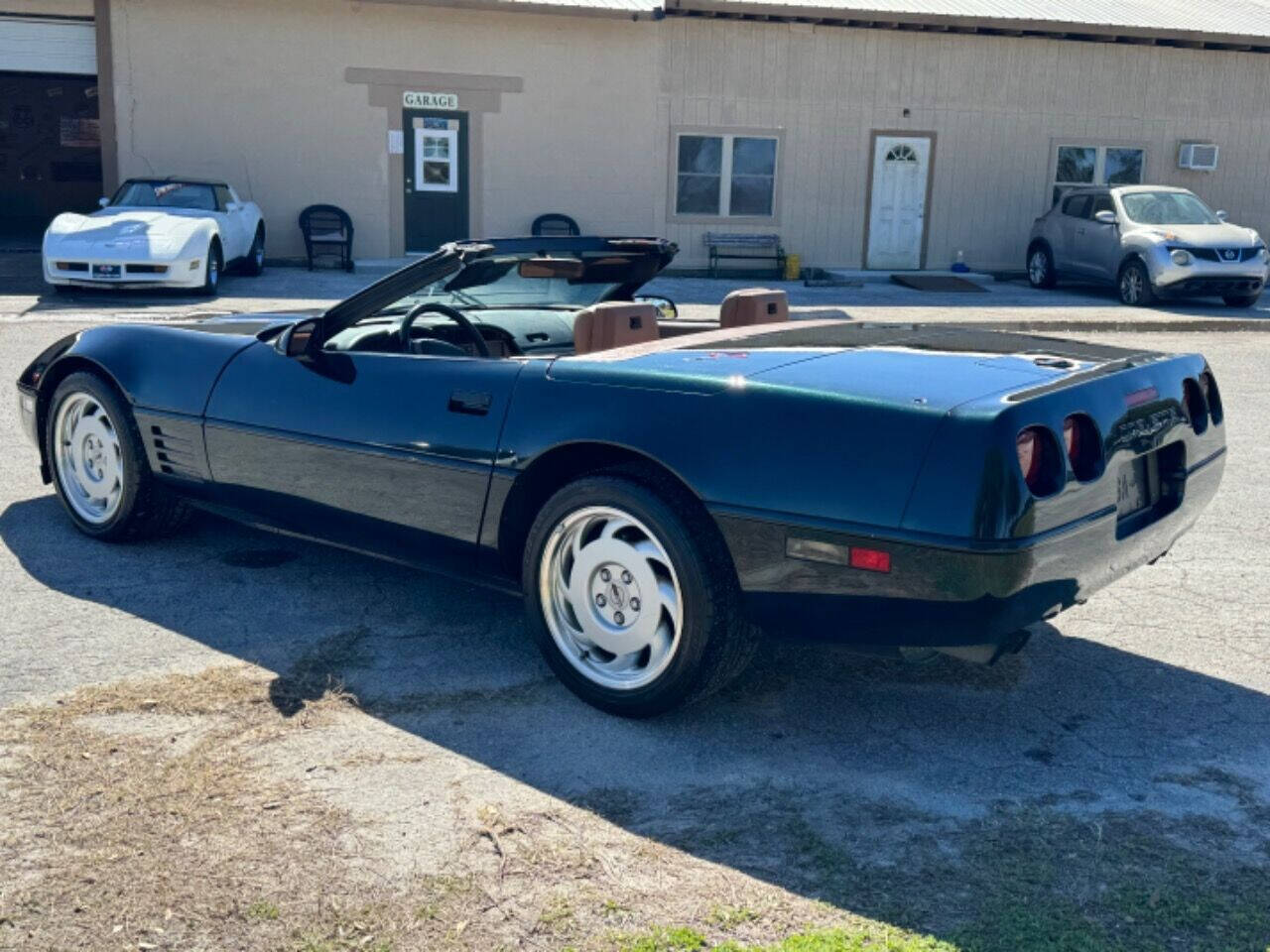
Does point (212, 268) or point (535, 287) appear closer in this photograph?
point (535, 287)

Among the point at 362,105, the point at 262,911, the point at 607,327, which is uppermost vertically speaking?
the point at 362,105

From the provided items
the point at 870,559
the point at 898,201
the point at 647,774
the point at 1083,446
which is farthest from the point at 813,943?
the point at 898,201

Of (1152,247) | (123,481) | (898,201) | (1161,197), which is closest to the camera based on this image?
(123,481)

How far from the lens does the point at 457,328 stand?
5.16 m

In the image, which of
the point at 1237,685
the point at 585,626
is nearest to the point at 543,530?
the point at 585,626

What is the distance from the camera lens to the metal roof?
65.0 ft

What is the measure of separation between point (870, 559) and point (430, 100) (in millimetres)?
17367

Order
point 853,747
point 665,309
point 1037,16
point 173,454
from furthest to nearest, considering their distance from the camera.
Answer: point 1037,16 → point 665,309 → point 173,454 → point 853,747

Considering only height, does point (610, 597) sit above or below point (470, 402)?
below

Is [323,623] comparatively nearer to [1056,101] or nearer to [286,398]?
[286,398]

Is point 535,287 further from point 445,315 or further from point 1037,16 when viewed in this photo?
point 1037,16

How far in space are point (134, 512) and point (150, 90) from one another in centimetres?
1506

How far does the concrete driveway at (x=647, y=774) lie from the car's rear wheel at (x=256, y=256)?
41.6ft

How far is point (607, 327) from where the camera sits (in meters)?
4.53
